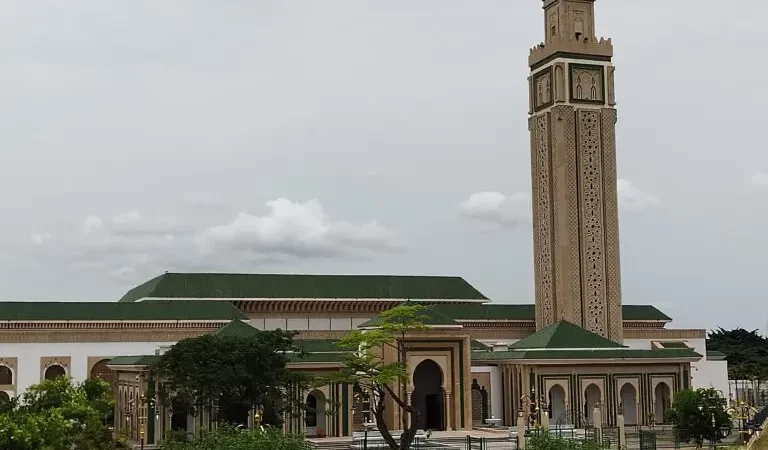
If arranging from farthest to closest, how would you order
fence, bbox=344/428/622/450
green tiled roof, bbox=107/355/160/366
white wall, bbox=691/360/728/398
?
white wall, bbox=691/360/728/398, green tiled roof, bbox=107/355/160/366, fence, bbox=344/428/622/450

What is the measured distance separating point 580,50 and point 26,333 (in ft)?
94.9

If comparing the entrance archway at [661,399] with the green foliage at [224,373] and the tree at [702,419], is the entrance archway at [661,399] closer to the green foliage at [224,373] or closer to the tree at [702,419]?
the tree at [702,419]

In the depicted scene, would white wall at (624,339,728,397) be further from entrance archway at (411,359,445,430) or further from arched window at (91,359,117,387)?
arched window at (91,359,117,387)

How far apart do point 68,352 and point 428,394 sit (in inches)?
604

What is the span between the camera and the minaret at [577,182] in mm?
50469

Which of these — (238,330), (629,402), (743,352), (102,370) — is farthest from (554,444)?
(743,352)

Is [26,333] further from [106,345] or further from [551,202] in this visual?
[551,202]

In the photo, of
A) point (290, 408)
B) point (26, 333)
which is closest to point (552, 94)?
point (290, 408)

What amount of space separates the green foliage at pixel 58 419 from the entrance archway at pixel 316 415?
29.4 feet

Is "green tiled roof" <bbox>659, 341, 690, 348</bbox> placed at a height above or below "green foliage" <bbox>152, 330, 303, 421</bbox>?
above

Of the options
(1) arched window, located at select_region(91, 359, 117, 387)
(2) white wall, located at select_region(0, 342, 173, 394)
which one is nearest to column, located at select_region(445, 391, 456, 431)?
(2) white wall, located at select_region(0, 342, 173, 394)

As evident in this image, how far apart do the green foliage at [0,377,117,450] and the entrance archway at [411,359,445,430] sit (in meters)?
13.3

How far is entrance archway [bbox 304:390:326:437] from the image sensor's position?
131ft

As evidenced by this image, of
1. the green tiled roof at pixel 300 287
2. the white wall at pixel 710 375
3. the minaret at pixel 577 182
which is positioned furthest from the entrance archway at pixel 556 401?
the white wall at pixel 710 375
